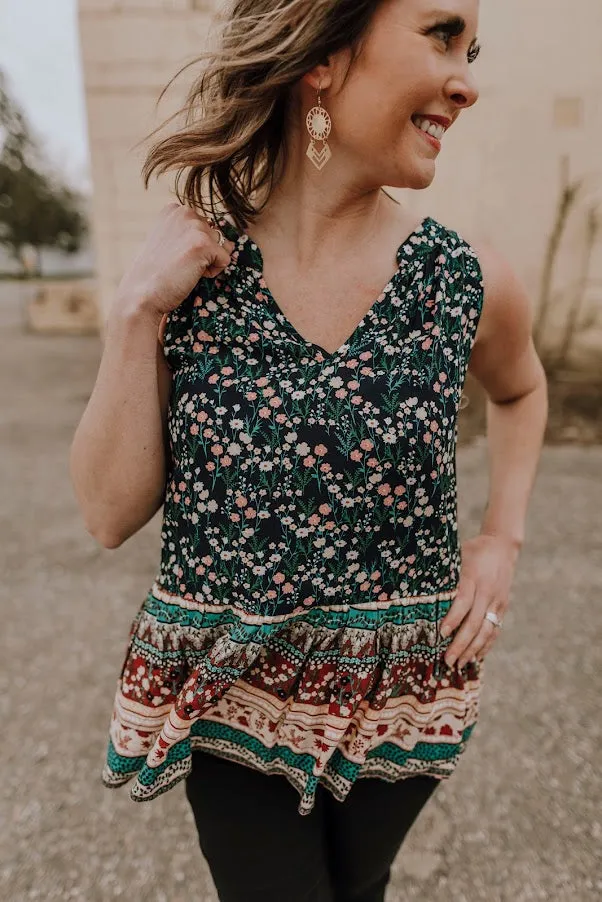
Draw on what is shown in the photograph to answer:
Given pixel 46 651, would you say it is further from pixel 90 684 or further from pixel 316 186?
pixel 316 186

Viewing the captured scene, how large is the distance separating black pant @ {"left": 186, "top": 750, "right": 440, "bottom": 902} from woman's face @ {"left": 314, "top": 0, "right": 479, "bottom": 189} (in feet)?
3.28

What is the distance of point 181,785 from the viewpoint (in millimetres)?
2246

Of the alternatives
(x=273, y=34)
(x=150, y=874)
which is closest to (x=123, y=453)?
(x=273, y=34)

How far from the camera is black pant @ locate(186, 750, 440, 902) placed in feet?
3.74

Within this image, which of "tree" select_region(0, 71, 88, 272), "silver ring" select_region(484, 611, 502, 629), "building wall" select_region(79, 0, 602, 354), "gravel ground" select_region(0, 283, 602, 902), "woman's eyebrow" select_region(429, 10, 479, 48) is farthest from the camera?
"tree" select_region(0, 71, 88, 272)

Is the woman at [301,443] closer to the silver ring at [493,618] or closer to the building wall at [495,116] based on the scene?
the silver ring at [493,618]

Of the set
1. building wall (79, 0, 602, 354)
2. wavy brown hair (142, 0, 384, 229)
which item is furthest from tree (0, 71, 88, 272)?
wavy brown hair (142, 0, 384, 229)

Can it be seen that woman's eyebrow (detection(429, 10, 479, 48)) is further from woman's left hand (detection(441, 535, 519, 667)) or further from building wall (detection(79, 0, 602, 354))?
building wall (detection(79, 0, 602, 354))

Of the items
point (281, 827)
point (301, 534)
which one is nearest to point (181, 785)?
point (281, 827)

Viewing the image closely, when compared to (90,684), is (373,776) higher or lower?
higher

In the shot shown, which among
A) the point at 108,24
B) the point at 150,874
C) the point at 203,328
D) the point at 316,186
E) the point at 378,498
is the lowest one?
the point at 150,874

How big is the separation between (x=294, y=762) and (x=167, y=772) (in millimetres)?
203

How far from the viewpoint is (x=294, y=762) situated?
1134mm

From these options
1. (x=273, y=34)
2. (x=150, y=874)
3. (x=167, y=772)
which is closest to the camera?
(x=273, y=34)
